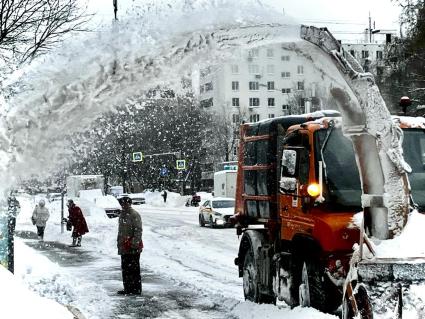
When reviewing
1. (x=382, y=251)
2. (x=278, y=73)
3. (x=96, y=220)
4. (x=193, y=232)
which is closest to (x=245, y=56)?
(x=278, y=73)

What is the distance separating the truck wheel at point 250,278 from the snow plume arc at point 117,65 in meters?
3.97

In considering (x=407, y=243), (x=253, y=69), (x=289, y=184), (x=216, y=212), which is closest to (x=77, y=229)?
(x=216, y=212)

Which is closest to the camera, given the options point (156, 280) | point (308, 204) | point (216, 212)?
point (308, 204)

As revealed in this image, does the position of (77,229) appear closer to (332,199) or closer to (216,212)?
(216,212)

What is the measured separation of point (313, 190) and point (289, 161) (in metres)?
0.45

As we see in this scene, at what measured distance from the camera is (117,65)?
6.09 m

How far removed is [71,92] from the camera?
6035 mm

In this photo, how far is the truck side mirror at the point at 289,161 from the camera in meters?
7.51

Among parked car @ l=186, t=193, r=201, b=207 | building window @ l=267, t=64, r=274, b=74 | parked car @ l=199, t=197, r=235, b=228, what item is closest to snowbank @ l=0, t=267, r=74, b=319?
building window @ l=267, t=64, r=274, b=74

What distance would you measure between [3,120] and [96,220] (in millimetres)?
29045

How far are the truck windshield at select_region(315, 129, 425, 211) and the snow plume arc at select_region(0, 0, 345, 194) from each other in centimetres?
147

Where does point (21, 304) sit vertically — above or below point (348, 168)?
below

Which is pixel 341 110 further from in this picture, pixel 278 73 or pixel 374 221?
pixel 278 73

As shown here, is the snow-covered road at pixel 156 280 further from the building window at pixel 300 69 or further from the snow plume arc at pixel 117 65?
the snow plume arc at pixel 117 65
